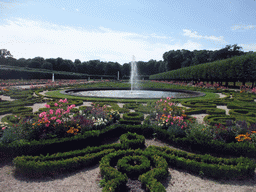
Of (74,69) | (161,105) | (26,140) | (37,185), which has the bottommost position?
(37,185)

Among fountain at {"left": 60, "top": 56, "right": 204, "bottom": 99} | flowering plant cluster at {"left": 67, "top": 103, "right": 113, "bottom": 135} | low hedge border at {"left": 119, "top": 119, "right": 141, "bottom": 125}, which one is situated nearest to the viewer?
flowering plant cluster at {"left": 67, "top": 103, "right": 113, "bottom": 135}

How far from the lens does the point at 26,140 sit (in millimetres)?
4207

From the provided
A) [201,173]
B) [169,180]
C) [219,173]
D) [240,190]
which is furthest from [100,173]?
[240,190]

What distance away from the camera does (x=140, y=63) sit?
93688 millimetres

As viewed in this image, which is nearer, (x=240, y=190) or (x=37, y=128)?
(x=240, y=190)

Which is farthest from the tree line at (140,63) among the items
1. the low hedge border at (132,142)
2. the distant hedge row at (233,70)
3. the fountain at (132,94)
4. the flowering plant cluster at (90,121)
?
the low hedge border at (132,142)

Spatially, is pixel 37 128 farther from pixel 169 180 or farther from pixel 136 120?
pixel 169 180

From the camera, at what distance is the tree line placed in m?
54.9

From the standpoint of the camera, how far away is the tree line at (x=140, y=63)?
180 ft

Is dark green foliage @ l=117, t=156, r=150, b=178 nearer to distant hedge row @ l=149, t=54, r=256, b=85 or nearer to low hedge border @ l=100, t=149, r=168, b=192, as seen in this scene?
low hedge border @ l=100, t=149, r=168, b=192

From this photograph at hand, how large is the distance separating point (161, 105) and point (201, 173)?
12.2ft

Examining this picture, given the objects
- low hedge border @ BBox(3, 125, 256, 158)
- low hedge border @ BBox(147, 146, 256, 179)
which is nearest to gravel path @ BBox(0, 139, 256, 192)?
low hedge border @ BBox(147, 146, 256, 179)

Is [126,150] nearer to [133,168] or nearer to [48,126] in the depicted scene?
[133,168]

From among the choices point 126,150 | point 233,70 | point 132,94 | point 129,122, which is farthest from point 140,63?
point 126,150
